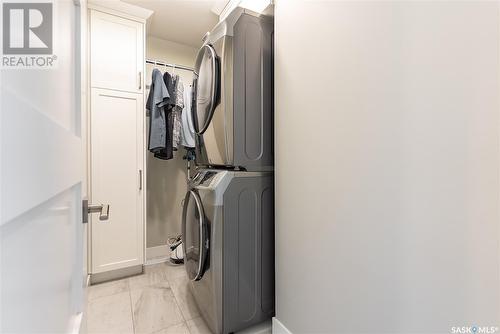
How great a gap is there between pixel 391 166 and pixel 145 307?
1.80m

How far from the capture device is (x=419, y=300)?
70 cm

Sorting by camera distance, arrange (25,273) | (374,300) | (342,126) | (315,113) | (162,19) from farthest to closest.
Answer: (162,19) → (315,113) → (342,126) → (374,300) → (25,273)

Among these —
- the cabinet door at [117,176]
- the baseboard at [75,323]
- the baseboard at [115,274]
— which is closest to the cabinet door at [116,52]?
the cabinet door at [117,176]

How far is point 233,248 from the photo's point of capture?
125 centimetres

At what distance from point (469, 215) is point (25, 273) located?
3.10 ft

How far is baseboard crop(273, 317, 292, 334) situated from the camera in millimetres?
1228

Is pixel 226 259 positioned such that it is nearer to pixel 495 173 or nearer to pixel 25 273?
pixel 25 273

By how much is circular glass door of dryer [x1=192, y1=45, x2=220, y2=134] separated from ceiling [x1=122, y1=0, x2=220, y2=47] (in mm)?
881

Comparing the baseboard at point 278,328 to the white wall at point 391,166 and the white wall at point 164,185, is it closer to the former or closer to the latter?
the white wall at point 391,166

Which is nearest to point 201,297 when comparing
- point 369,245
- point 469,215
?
point 369,245

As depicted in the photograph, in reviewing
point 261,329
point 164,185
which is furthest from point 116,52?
point 261,329

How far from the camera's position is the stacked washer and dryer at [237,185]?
4.07 feet

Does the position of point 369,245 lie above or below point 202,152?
below

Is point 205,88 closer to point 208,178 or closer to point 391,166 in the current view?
point 208,178
